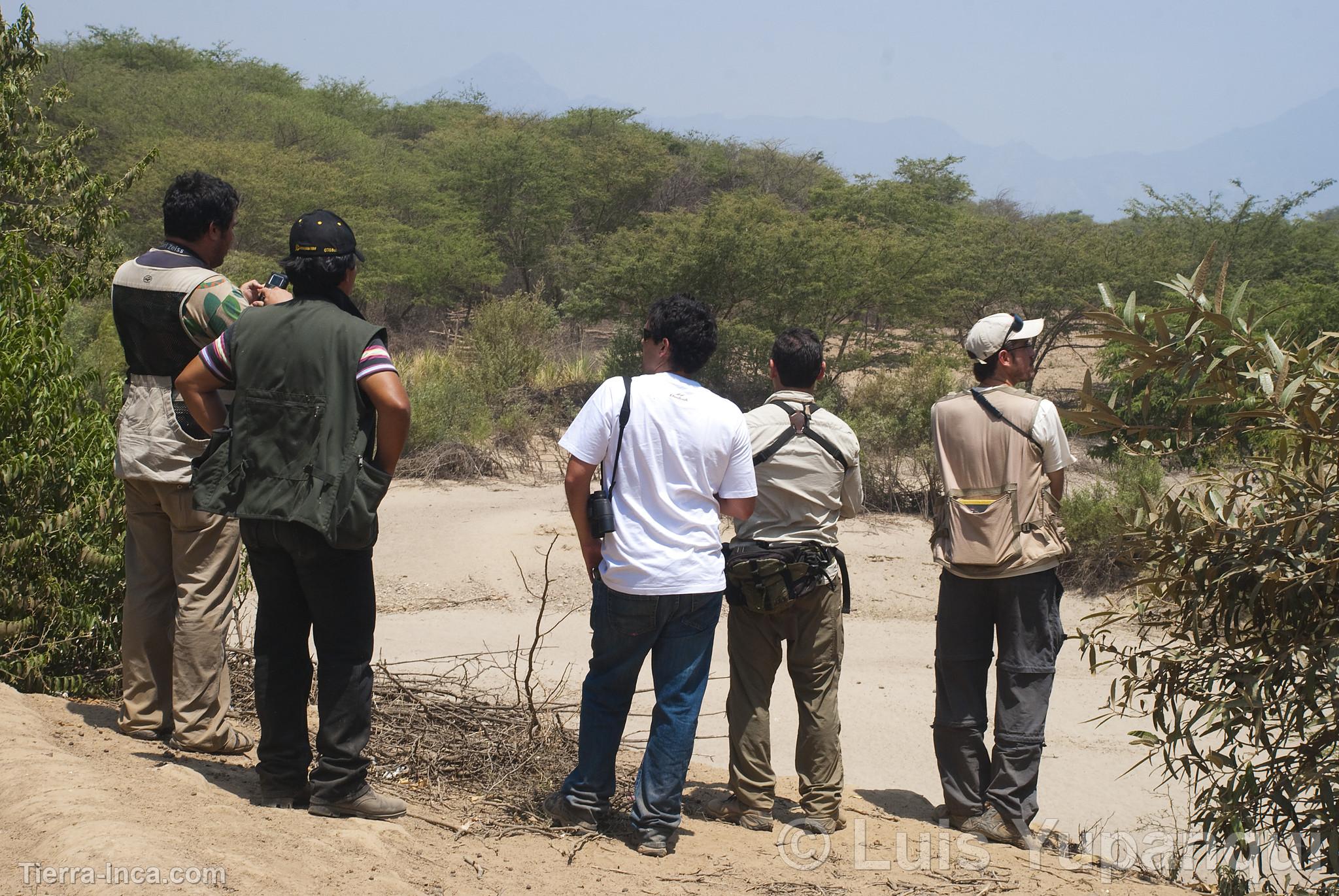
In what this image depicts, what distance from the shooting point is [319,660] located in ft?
10.1

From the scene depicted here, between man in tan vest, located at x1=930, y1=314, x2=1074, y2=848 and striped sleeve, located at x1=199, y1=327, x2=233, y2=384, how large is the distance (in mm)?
2305

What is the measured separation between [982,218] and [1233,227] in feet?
19.3

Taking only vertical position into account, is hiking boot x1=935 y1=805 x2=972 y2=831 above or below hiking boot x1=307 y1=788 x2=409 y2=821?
below

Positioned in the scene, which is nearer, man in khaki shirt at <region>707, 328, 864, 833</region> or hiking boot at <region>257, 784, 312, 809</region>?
hiking boot at <region>257, 784, 312, 809</region>

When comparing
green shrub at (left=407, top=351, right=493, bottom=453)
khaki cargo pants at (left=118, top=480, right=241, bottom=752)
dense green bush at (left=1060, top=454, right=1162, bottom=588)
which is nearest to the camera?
khaki cargo pants at (left=118, top=480, right=241, bottom=752)

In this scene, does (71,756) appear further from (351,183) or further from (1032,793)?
(351,183)

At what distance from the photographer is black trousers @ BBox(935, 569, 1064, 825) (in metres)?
3.86

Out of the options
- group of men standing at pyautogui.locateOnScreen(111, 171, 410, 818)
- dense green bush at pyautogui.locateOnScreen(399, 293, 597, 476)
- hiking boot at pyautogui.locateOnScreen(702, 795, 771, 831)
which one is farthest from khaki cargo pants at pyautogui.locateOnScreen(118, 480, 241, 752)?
dense green bush at pyautogui.locateOnScreen(399, 293, 597, 476)

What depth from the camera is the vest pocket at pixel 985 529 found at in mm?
3787

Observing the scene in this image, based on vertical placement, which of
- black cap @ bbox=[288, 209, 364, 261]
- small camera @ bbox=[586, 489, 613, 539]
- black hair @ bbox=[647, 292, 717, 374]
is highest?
black cap @ bbox=[288, 209, 364, 261]

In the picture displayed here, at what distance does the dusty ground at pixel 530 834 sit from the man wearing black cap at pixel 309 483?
0.20 m

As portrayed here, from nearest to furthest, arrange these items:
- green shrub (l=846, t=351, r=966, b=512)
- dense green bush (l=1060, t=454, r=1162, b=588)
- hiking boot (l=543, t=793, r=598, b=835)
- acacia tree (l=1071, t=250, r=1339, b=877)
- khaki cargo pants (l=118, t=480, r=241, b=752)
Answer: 1. acacia tree (l=1071, t=250, r=1339, b=877)
2. hiking boot (l=543, t=793, r=598, b=835)
3. khaki cargo pants (l=118, t=480, r=241, b=752)
4. dense green bush (l=1060, t=454, r=1162, b=588)
5. green shrub (l=846, t=351, r=966, b=512)

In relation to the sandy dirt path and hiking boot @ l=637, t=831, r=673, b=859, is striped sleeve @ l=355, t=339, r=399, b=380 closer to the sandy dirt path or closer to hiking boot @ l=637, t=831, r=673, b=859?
hiking boot @ l=637, t=831, r=673, b=859

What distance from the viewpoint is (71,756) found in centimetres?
304
